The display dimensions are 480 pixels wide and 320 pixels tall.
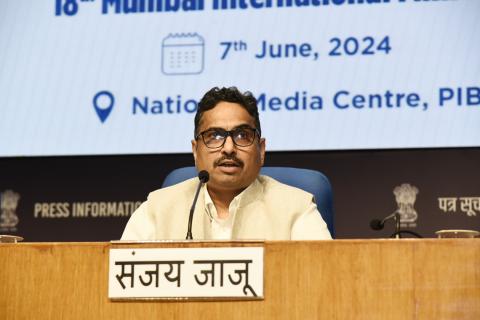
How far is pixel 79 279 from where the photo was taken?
1899 mm

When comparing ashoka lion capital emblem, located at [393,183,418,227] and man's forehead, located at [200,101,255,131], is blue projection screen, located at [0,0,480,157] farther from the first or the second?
man's forehead, located at [200,101,255,131]

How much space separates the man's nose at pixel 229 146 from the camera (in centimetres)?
269

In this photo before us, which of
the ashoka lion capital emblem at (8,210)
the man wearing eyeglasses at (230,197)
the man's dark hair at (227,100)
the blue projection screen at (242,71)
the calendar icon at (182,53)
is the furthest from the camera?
the ashoka lion capital emblem at (8,210)

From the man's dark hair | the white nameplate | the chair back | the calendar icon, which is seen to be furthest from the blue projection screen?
the white nameplate

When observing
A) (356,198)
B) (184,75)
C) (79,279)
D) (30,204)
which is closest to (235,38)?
(184,75)

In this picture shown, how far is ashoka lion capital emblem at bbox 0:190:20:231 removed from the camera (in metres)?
4.23

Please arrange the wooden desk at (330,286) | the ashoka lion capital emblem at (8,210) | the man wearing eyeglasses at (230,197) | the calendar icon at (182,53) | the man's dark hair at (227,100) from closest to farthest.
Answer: the wooden desk at (330,286) → the man wearing eyeglasses at (230,197) → the man's dark hair at (227,100) → the calendar icon at (182,53) → the ashoka lion capital emblem at (8,210)

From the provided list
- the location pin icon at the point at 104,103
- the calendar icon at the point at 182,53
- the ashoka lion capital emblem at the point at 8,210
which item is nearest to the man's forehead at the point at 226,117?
the calendar icon at the point at 182,53

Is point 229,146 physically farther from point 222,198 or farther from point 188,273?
point 188,273

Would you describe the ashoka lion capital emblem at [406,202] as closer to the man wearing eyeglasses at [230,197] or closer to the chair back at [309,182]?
the chair back at [309,182]

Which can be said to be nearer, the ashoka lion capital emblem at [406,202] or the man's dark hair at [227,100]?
the man's dark hair at [227,100]

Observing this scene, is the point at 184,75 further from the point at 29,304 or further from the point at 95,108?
the point at 29,304

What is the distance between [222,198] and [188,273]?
95 cm

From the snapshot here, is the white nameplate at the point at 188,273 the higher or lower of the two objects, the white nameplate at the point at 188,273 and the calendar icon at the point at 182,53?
the lower
